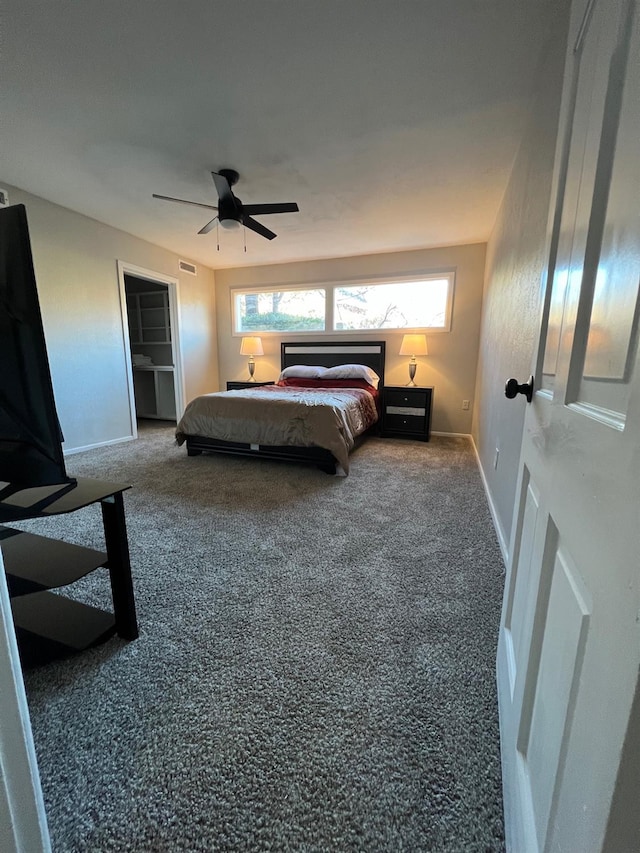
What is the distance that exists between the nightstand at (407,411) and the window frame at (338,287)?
3.05 feet

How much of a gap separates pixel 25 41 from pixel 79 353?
2508 millimetres

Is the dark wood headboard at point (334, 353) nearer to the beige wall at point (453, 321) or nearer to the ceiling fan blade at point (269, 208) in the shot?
the beige wall at point (453, 321)

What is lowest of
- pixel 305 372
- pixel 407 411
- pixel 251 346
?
pixel 407 411

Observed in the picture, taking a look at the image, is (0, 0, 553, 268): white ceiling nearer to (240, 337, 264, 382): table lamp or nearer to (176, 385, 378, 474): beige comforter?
(176, 385, 378, 474): beige comforter

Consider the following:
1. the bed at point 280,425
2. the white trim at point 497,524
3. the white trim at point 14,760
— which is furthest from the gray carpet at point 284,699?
the bed at point 280,425

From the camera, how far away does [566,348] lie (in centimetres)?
62

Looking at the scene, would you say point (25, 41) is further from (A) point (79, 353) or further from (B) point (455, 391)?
(B) point (455, 391)

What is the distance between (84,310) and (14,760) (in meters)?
4.06

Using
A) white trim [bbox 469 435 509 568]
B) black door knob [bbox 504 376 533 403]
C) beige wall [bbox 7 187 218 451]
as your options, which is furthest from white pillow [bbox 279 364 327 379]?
black door knob [bbox 504 376 533 403]

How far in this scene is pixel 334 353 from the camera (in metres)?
4.81

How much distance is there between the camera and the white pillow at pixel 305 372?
4.51m

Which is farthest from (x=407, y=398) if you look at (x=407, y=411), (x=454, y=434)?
(x=454, y=434)

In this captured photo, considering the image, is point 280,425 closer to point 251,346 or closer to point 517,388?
point 517,388

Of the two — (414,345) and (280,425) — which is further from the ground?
(414,345)
